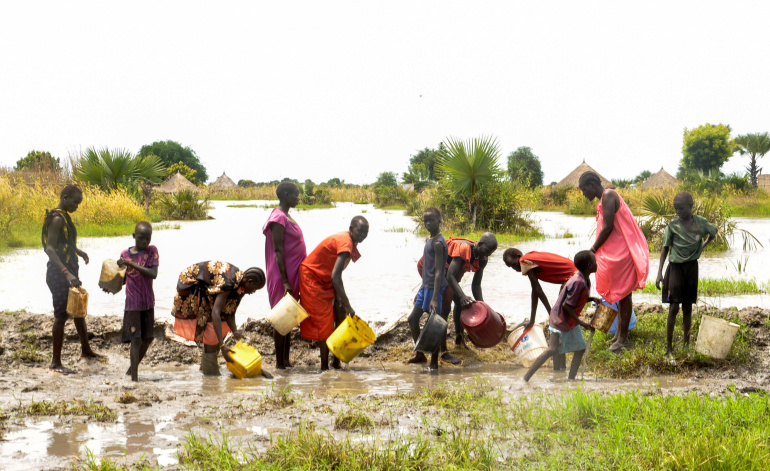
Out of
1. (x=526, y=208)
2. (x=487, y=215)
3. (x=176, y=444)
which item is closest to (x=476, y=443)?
(x=176, y=444)

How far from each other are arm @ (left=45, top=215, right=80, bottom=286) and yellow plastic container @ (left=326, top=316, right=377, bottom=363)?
87.2 inches

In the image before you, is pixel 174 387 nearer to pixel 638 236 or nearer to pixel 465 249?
pixel 465 249

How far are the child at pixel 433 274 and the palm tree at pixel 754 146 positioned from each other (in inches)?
2269

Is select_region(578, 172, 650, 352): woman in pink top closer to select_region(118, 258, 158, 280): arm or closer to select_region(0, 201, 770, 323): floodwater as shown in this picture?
select_region(0, 201, 770, 323): floodwater

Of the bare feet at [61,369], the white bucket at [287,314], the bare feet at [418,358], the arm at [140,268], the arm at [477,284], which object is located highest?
the arm at [140,268]

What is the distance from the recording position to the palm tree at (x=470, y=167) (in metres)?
18.3

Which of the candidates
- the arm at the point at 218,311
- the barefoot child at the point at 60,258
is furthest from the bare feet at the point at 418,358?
the barefoot child at the point at 60,258

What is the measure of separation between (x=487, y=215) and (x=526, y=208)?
2.20m

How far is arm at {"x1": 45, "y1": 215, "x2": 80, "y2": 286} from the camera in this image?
5.35 metres

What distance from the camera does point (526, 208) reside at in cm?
2125

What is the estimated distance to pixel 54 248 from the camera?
5391 millimetres

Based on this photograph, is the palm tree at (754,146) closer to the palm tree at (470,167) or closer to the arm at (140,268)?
the palm tree at (470,167)

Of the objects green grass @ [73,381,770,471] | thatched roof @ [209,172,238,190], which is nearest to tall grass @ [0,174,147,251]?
green grass @ [73,381,770,471]

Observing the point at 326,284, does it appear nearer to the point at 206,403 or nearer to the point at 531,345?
the point at 206,403
